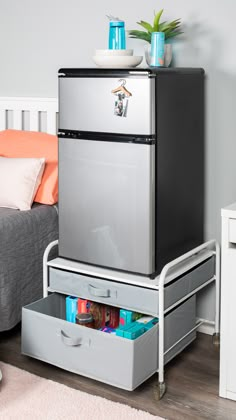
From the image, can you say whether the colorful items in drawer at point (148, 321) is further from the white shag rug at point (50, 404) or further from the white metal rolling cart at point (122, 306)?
the white shag rug at point (50, 404)

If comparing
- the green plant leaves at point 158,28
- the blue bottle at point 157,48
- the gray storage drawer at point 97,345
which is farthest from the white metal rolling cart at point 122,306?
the green plant leaves at point 158,28

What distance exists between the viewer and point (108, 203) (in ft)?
8.57

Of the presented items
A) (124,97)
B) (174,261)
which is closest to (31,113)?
(124,97)

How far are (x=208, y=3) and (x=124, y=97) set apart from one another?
66cm

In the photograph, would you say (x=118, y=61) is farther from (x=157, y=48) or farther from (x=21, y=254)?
(x=21, y=254)

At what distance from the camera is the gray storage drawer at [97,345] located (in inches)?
96.0

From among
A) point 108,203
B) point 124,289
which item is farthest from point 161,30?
point 124,289

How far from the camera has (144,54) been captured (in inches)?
121

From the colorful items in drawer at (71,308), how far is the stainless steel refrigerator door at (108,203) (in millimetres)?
174

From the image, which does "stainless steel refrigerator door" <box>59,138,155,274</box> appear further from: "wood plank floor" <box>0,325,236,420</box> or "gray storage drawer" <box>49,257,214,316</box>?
"wood plank floor" <box>0,325,236,420</box>

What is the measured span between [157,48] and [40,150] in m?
0.85

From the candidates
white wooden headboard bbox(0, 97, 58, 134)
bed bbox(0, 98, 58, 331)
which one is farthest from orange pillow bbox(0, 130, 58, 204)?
white wooden headboard bbox(0, 97, 58, 134)

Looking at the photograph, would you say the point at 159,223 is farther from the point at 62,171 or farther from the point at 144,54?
the point at 144,54

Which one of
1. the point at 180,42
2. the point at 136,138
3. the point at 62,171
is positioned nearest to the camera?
the point at 136,138
